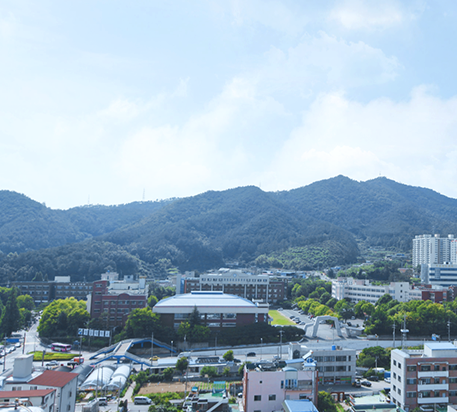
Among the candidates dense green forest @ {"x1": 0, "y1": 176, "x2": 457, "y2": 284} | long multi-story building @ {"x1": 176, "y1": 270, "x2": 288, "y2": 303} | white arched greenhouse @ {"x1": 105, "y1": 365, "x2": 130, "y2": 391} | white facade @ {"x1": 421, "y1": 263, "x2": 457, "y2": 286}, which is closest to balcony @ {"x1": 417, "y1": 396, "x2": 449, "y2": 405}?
white arched greenhouse @ {"x1": 105, "y1": 365, "x2": 130, "y2": 391}

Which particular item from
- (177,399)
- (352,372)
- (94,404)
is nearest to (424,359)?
(352,372)

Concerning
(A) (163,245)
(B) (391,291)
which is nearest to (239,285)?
(B) (391,291)

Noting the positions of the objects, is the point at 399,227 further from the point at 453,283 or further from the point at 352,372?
the point at 352,372

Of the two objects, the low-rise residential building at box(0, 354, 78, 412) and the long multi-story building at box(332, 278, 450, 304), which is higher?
the long multi-story building at box(332, 278, 450, 304)

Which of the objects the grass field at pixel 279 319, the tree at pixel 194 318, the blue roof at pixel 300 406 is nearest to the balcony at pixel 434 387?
the blue roof at pixel 300 406

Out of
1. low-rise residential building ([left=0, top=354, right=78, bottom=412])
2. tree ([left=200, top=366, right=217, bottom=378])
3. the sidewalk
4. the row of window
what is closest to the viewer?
low-rise residential building ([left=0, top=354, right=78, bottom=412])

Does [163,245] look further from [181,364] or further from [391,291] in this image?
[181,364]

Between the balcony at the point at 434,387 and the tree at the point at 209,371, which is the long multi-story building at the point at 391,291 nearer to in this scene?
the balcony at the point at 434,387

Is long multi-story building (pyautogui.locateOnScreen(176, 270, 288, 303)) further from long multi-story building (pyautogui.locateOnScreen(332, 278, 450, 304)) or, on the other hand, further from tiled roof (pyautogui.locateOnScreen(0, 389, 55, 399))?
tiled roof (pyautogui.locateOnScreen(0, 389, 55, 399))
